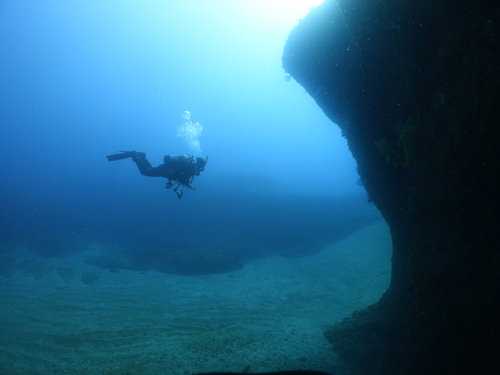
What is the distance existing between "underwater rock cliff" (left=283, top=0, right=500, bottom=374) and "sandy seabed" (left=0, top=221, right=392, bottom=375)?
67.5 inches

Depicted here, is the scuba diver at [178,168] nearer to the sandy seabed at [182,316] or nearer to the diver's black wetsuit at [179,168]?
the diver's black wetsuit at [179,168]

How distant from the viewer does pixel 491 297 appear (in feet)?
8.87

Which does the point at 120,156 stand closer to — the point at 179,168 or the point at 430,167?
the point at 179,168

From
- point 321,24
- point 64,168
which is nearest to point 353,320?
point 321,24

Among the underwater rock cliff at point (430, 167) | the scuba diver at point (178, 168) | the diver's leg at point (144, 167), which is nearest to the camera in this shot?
the underwater rock cliff at point (430, 167)

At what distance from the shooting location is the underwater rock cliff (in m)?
2.94

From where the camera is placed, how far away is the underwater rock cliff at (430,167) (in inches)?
116

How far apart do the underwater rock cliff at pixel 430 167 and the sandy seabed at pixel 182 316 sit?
171 centimetres

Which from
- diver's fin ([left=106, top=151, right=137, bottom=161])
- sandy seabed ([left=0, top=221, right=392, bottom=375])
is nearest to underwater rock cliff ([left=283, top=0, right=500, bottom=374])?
sandy seabed ([left=0, top=221, right=392, bottom=375])

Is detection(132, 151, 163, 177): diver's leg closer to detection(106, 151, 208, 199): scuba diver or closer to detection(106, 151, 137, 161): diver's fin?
detection(106, 151, 208, 199): scuba diver

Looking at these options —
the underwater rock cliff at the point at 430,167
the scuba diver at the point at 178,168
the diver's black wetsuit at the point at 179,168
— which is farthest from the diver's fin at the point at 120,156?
the underwater rock cliff at the point at 430,167

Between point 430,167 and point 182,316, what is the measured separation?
8.04m

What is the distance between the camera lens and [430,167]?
3.99 metres

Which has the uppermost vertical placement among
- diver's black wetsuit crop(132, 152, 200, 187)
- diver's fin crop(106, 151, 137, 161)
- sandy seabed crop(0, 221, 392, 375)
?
diver's fin crop(106, 151, 137, 161)
